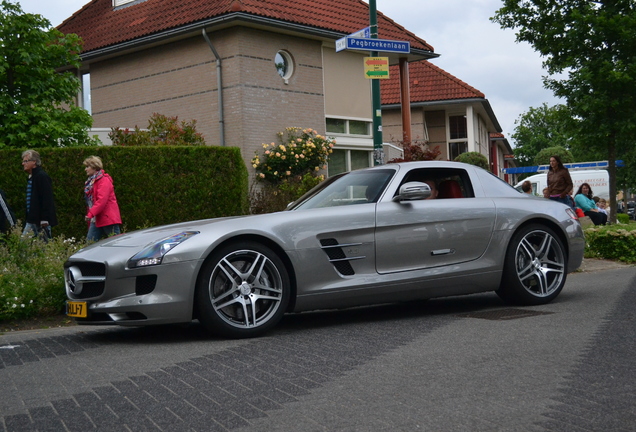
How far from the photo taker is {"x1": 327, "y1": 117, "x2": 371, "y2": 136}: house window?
23.0 meters

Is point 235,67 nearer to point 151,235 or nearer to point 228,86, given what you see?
point 228,86

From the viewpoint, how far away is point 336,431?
3.62 meters

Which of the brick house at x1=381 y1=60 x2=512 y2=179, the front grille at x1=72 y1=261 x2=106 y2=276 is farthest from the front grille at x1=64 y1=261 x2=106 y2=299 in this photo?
the brick house at x1=381 y1=60 x2=512 y2=179

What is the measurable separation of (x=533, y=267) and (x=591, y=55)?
1686 cm

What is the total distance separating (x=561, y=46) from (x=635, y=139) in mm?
3517

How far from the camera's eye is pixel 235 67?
66.8 feet

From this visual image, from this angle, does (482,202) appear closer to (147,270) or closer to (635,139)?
(147,270)

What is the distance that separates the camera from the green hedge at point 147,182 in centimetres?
1468

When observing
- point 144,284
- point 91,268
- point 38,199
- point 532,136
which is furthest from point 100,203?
point 532,136

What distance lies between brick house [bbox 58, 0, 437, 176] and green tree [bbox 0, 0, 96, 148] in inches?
183

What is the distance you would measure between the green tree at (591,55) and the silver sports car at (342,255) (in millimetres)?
15391

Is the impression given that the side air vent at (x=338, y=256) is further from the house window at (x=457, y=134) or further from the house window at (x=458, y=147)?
the house window at (x=458, y=147)

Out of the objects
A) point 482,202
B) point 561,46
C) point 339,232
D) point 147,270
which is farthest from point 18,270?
point 561,46

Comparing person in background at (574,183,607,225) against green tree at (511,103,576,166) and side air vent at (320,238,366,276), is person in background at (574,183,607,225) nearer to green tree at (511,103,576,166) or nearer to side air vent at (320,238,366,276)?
side air vent at (320,238,366,276)
